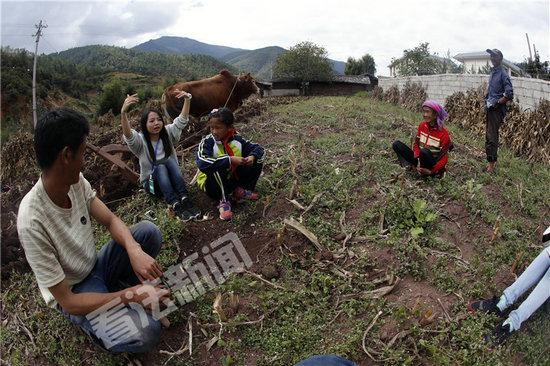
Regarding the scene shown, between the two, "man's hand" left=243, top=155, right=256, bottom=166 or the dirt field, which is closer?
the dirt field

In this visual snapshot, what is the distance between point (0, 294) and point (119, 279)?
2.15m

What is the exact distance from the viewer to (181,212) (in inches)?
177

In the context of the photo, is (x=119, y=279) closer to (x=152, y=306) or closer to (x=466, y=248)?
(x=152, y=306)

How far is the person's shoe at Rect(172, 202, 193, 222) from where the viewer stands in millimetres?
4426

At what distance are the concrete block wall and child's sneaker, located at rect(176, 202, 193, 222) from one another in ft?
22.9

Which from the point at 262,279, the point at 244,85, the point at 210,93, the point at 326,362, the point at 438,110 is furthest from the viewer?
the point at 244,85

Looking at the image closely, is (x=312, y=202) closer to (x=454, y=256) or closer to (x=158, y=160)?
(x=454, y=256)

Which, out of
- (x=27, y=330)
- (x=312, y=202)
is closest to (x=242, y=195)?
(x=312, y=202)

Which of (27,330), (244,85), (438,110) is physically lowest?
(27,330)

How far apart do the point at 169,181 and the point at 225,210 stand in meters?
0.77

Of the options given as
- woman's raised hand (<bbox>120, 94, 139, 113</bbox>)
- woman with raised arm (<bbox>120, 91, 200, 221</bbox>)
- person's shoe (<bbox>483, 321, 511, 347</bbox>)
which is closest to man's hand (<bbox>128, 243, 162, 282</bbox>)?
woman with raised arm (<bbox>120, 91, 200, 221</bbox>)

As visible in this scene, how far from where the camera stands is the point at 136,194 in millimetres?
5449

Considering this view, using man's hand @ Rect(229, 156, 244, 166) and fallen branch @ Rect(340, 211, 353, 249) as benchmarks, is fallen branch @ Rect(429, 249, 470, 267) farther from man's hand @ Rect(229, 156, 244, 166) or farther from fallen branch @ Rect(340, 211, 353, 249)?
man's hand @ Rect(229, 156, 244, 166)

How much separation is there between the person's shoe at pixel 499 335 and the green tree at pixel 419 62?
27306 mm
